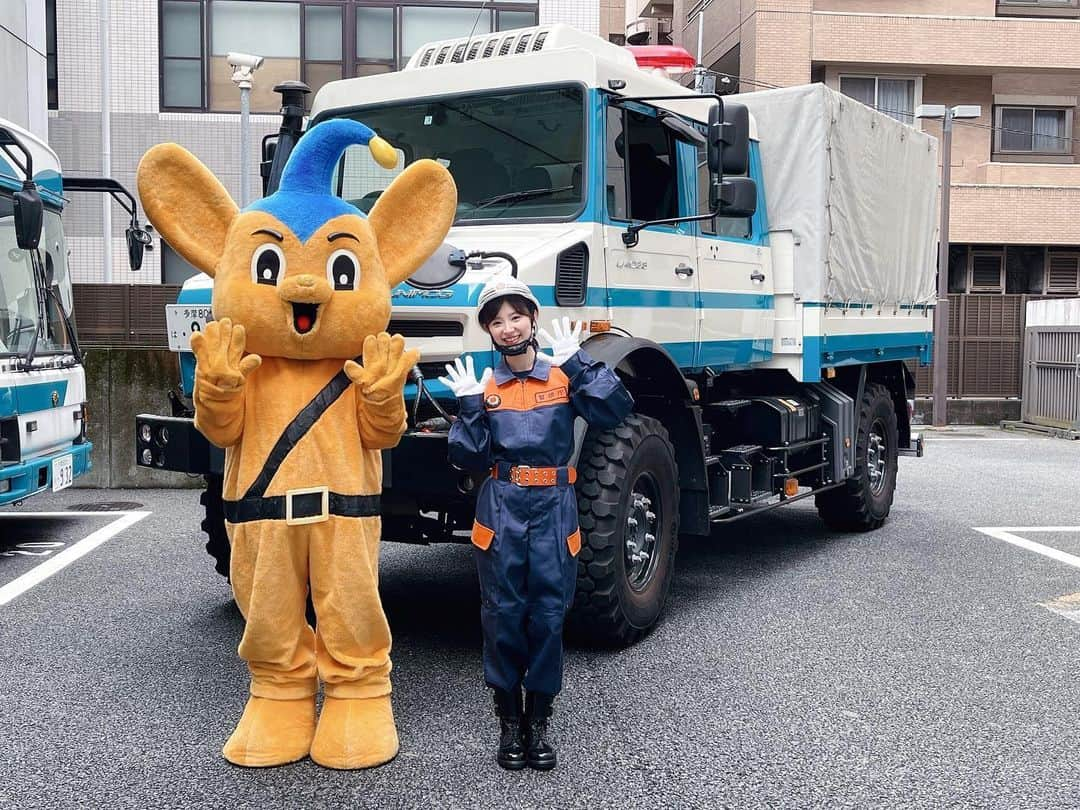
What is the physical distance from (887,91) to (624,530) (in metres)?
21.6

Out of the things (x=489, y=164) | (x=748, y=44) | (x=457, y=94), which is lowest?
(x=489, y=164)

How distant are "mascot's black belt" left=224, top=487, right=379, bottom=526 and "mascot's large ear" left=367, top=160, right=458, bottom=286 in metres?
0.83

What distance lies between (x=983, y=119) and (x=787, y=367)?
19.7 m

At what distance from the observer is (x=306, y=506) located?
13.6ft

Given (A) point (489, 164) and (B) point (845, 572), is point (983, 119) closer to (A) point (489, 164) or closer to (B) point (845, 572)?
(B) point (845, 572)

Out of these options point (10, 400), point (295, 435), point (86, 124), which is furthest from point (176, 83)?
point (295, 435)

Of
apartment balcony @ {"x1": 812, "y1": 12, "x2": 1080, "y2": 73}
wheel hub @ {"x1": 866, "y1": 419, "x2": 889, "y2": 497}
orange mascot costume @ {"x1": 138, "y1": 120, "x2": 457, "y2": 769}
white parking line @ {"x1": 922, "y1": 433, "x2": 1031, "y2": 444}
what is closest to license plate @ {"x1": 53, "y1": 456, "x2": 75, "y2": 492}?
orange mascot costume @ {"x1": 138, "y1": 120, "x2": 457, "y2": 769}

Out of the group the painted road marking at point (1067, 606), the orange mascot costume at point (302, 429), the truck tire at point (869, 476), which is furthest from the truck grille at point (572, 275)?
the truck tire at point (869, 476)

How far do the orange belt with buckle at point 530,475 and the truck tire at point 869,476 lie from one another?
5141mm

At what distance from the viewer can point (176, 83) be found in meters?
21.0

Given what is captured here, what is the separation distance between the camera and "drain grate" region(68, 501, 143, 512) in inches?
408

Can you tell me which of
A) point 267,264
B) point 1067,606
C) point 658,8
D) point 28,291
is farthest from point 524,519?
point 658,8

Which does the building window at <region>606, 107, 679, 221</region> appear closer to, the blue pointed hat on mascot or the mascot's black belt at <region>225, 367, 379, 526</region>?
the blue pointed hat on mascot

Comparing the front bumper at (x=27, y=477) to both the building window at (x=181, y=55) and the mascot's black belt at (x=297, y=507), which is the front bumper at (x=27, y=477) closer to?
the mascot's black belt at (x=297, y=507)
